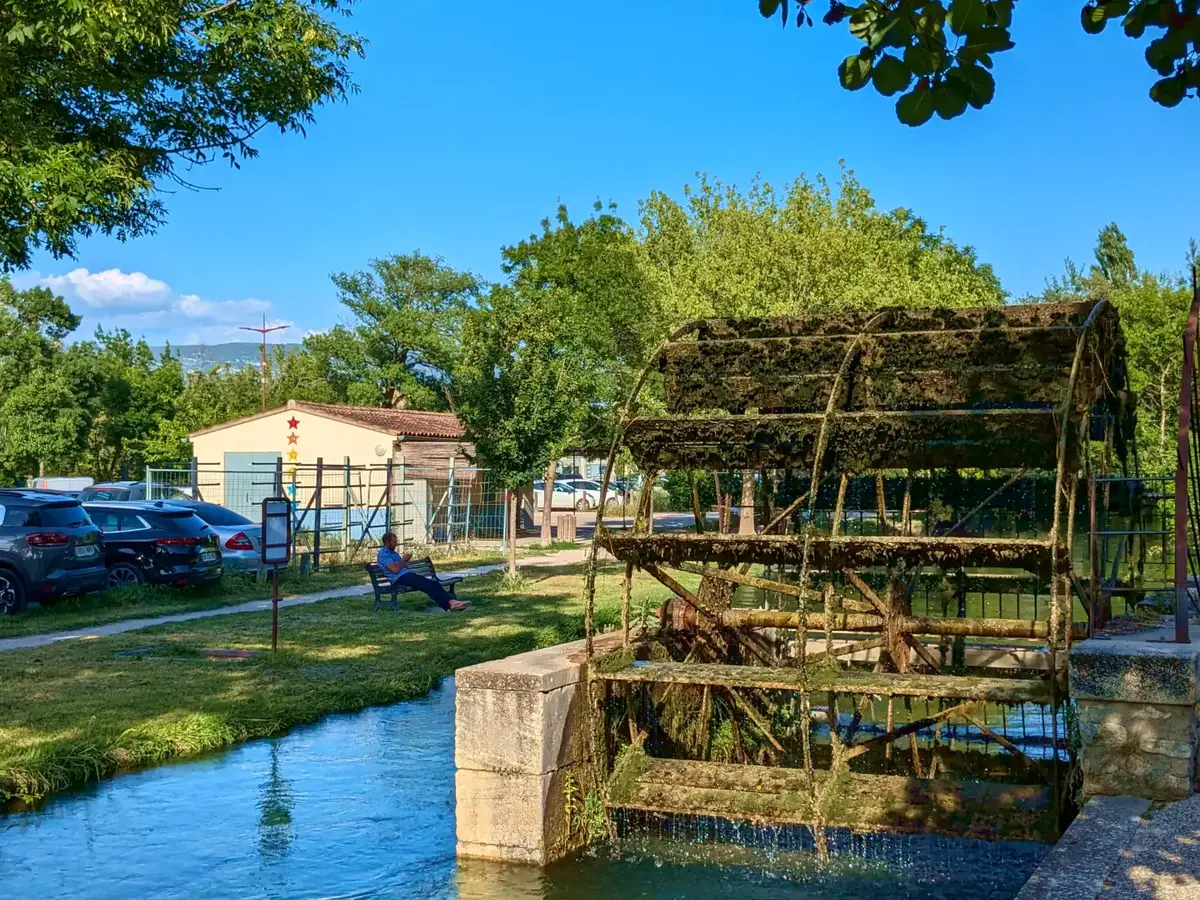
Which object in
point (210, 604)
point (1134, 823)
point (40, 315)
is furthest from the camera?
point (40, 315)

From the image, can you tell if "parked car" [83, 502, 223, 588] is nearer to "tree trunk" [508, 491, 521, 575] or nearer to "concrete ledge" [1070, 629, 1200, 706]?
"tree trunk" [508, 491, 521, 575]

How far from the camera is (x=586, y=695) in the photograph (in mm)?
7992

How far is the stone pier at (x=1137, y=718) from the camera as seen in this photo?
6453mm

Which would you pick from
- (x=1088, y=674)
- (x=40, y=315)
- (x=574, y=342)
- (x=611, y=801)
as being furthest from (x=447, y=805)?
(x=40, y=315)

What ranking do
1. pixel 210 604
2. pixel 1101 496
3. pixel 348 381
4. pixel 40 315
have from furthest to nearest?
pixel 348 381, pixel 40 315, pixel 210 604, pixel 1101 496

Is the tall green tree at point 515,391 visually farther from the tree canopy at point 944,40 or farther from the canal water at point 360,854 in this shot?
the tree canopy at point 944,40

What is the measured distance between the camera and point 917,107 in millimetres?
3898

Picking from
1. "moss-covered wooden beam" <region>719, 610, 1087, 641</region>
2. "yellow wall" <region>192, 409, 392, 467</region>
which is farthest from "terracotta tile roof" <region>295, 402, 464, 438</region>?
"moss-covered wooden beam" <region>719, 610, 1087, 641</region>

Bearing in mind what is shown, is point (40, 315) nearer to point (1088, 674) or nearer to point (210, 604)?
point (210, 604)

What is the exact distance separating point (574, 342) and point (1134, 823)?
24.1 meters

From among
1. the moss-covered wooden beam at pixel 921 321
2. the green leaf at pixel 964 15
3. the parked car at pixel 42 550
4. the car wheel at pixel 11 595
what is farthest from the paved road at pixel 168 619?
the green leaf at pixel 964 15

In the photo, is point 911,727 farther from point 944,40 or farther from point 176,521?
point 176,521

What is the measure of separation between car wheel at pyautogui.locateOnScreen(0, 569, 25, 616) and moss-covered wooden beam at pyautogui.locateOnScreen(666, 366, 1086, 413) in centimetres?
943

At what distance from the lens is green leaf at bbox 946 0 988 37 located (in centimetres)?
366
